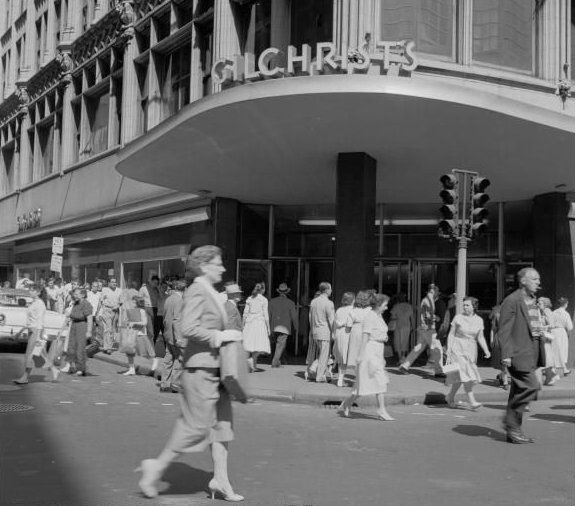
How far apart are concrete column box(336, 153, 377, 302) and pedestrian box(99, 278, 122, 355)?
273 inches

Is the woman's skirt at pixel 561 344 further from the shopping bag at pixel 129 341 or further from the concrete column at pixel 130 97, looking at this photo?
the concrete column at pixel 130 97

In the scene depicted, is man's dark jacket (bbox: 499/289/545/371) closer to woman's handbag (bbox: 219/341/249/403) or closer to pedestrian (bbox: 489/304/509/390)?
pedestrian (bbox: 489/304/509/390)

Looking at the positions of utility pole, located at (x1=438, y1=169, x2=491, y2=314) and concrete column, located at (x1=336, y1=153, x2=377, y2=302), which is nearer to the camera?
utility pole, located at (x1=438, y1=169, x2=491, y2=314)

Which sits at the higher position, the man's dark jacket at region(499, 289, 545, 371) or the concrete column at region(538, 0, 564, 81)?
the concrete column at region(538, 0, 564, 81)

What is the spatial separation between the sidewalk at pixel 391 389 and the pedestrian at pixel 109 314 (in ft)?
12.4

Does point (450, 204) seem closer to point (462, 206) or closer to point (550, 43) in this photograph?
point (462, 206)

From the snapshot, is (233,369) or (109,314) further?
(109,314)

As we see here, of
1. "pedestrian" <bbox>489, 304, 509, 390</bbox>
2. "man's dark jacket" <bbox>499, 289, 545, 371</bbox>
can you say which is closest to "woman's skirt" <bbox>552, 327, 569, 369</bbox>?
"pedestrian" <bbox>489, 304, 509, 390</bbox>

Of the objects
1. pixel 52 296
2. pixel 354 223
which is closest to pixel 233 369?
pixel 354 223

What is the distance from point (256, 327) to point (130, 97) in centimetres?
1384

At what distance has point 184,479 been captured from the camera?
633 centimetres

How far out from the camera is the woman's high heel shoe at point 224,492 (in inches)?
223

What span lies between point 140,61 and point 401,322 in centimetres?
1436

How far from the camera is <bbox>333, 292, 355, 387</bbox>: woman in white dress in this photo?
43.0 feet
